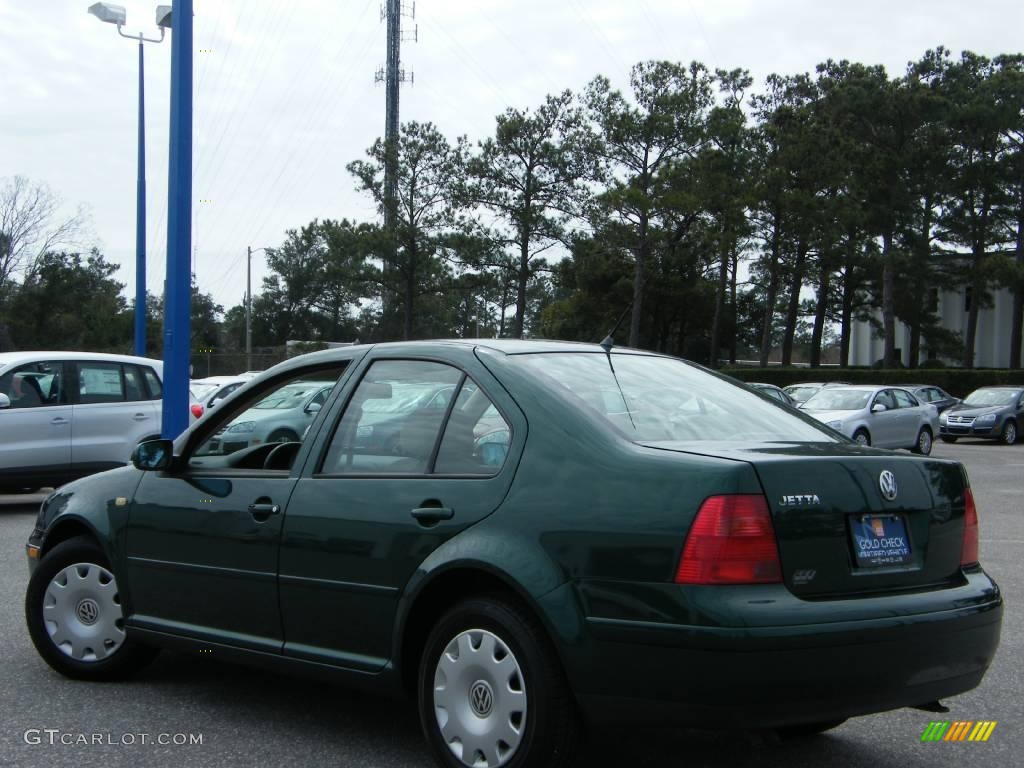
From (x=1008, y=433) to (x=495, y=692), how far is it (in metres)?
29.7

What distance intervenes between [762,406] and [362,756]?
205 centimetres

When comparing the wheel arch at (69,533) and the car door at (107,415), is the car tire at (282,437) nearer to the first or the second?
the wheel arch at (69,533)

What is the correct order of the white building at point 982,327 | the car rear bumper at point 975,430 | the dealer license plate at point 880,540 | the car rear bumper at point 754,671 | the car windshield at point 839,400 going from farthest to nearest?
the white building at point 982,327, the car rear bumper at point 975,430, the car windshield at point 839,400, the dealer license plate at point 880,540, the car rear bumper at point 754,671

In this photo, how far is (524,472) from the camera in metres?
3.96

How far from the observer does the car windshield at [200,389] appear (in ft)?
82.5

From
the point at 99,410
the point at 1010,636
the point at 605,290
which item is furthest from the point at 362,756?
the point at 605,290

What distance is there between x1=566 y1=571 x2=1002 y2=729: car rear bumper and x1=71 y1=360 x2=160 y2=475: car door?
34.6ft

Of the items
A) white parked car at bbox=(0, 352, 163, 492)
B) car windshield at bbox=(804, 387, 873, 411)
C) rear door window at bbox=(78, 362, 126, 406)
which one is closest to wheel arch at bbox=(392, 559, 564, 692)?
white parked car at bbox=(0, 352, 163, 492)

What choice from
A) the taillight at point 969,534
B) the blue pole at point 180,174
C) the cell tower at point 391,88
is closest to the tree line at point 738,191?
the cell tower at point 391,88

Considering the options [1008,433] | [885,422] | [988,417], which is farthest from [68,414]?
[1008,433]

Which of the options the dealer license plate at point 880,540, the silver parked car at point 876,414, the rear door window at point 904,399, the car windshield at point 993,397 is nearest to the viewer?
the dealer license plate at point 880,540

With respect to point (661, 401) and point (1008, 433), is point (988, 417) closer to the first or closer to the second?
point (1008, 433)

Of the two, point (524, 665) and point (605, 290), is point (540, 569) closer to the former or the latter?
point (524, 665)
